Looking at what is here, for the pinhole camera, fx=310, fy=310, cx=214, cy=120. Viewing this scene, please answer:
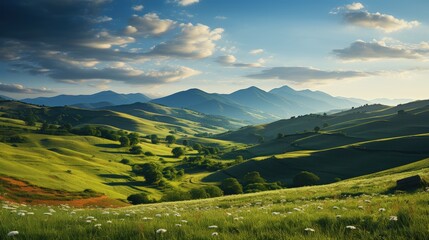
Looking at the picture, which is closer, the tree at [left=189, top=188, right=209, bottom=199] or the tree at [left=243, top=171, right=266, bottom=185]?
the tree at [left=189, top=188, right=209, bottom=199]

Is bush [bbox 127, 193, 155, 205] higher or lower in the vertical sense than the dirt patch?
lower

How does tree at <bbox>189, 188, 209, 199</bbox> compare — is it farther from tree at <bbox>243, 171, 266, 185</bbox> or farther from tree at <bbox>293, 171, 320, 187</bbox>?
tree at <bbox>293, 171, 320, 187</bbox>

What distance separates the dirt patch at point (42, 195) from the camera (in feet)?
273

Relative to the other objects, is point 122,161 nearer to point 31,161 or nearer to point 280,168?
point 31,161

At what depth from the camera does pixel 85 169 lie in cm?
15275

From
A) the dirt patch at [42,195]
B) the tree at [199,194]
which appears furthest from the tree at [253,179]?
the dirt patch at [42,195]

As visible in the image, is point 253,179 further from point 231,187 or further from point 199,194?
point 199,194

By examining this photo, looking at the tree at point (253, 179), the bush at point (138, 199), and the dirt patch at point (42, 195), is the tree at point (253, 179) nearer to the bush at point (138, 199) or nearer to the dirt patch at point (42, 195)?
the bush at point (138, 199)

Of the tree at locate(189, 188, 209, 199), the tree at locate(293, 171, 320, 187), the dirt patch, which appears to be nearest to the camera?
the dirt patch

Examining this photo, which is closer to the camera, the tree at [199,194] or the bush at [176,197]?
the tree at [199,194]

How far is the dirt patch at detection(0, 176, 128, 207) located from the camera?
273 ft

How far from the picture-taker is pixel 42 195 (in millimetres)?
89188

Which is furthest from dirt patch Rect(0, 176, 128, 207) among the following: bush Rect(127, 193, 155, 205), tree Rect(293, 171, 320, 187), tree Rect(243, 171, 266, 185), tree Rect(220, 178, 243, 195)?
tree Rect(293, 171, 320, 187)

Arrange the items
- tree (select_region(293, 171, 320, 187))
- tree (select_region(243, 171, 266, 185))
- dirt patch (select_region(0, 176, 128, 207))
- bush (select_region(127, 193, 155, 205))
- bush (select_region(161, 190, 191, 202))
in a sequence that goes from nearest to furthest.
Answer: dirt patch (select_region(0, 176, 128, 207))
bush (select_region(161, 190, 191, 202))
bush (select_region(127, 193, 155, 205))
tree (select_region(293, 171, 320, 187))
tree (select_region(243, 171, 266, 185))
